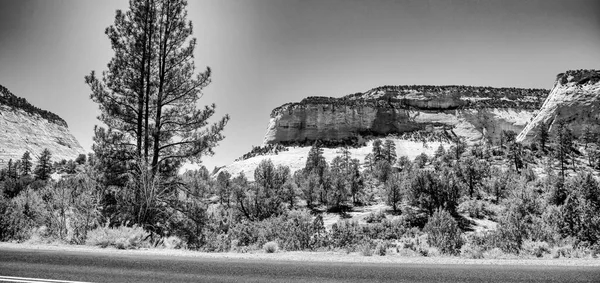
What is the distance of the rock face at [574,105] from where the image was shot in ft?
230

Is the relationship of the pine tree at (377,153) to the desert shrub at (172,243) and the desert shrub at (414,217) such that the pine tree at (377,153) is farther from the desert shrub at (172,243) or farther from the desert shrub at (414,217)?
the desert shrub at (172,243)

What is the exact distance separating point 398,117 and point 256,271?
118 m

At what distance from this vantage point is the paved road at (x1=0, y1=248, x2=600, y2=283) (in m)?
4.59

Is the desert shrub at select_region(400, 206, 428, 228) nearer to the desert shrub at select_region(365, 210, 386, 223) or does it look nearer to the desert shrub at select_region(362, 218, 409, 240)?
the desert shrub at select_region(362, 218, 409, 240)

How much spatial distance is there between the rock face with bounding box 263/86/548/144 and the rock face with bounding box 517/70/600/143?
2587cm

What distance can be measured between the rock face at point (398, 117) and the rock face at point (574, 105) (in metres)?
25.9

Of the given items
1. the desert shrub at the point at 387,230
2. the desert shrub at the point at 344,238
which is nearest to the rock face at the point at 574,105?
the desert shrub at the point at 387,230

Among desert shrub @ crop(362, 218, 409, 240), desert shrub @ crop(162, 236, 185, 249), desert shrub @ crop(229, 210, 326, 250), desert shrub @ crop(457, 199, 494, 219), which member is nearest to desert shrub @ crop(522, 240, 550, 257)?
desert shrub @ crop(229, 210, 326, 250)

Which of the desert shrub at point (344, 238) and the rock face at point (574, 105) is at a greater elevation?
the rock face at point (574, 105)

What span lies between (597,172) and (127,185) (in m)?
67.7

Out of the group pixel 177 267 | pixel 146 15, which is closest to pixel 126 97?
pixel 146 15

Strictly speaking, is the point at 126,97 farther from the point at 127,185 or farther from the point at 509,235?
the point at 509,235

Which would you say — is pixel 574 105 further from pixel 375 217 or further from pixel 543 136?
pixel 375 217

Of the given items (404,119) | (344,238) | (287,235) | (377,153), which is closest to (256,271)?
(287,235)
